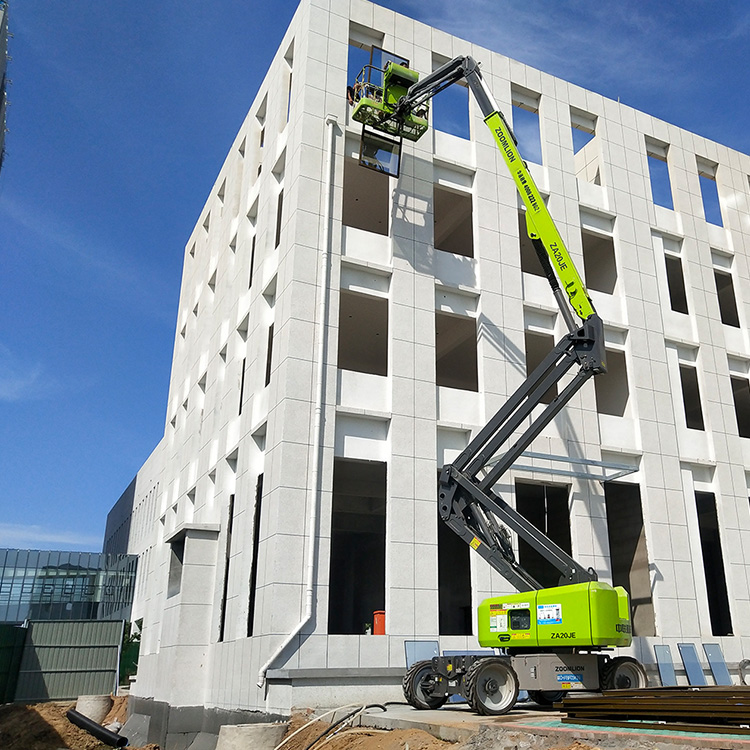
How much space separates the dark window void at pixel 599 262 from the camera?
93.1 ft

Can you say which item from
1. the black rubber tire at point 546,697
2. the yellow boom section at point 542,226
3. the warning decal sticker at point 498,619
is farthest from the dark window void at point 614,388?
the black rubber tire at point 546,697

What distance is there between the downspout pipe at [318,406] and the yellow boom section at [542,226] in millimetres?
5017

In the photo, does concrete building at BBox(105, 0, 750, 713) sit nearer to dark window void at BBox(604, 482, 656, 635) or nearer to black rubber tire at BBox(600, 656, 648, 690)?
dark window void at BBox(604, 482, 656, 635)

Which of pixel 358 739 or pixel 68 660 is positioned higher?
pixel 68 660

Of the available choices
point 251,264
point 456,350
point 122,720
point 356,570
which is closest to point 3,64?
point 251,264

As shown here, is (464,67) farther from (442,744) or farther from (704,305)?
(442,744)

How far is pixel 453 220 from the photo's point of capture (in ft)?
96.0

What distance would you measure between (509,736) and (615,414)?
17.7 metres

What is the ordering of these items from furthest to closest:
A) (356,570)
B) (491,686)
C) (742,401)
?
1. (356,570)
2. (742,401)
3. (491,686)

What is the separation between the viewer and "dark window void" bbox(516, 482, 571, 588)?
30.6 metres

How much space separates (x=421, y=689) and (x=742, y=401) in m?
24.3

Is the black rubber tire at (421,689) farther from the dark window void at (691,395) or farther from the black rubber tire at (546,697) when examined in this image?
the dark window void at (691,395)

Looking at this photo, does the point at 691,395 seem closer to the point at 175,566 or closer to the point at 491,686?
the point at 491,686

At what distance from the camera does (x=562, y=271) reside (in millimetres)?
19594
